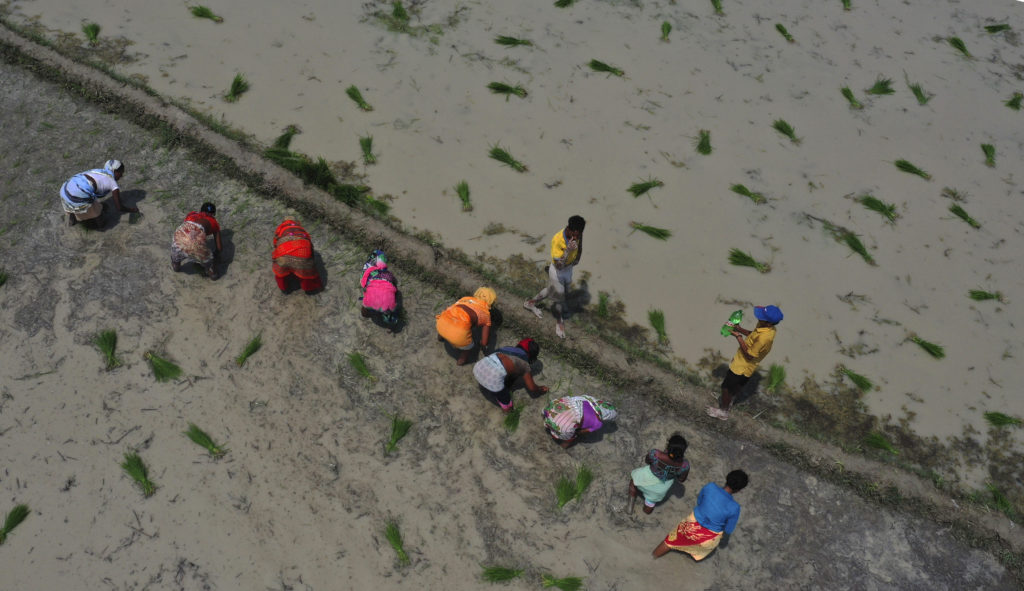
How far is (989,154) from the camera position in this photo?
5.73 metres

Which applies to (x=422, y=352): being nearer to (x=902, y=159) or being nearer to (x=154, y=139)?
(x=154, y=139)

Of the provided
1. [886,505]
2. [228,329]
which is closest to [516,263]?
[228,329]

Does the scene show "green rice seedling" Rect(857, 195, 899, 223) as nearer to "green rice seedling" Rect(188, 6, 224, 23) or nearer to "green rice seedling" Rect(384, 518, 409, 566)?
"green rice seedling" Rect(384, 518, 409, 566)

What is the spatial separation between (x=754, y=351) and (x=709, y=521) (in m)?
1.05

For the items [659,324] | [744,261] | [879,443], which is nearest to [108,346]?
[659,324]

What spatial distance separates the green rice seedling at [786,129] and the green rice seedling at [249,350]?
489cm

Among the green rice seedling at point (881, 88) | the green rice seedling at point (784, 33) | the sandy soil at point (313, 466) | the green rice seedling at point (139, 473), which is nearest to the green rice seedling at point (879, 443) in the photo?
the sandy soil at point (313, 466)

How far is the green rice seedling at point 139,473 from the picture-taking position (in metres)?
3.67

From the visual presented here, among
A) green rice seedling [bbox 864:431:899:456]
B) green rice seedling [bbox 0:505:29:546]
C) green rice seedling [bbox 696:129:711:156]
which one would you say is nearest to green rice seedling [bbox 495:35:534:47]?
green rice seedling [bbox 696:129:711:156]

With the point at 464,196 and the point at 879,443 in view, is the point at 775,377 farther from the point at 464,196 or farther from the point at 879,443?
→ the point at 464,196

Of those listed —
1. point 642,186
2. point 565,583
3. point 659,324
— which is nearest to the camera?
point 565,583

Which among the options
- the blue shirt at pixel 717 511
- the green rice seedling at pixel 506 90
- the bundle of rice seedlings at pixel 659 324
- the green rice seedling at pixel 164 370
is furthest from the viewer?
the green rice seedling at pixel 506 90

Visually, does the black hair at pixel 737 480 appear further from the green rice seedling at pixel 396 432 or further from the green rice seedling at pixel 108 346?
the green rice seedling at pixel 108 346

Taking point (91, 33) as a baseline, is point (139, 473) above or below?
below
